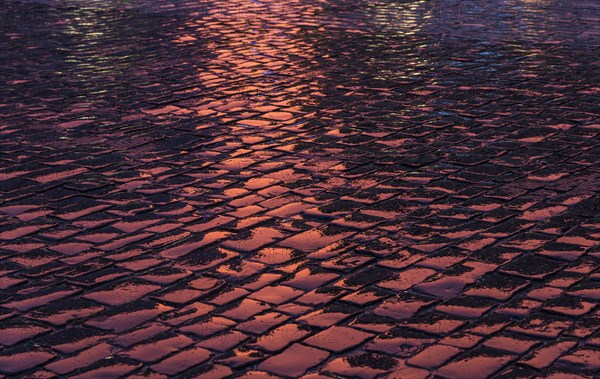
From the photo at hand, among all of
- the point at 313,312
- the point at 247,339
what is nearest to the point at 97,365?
the point at 247,339

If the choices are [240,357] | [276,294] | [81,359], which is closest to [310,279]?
[276,294]

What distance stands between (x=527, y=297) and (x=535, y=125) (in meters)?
3.36

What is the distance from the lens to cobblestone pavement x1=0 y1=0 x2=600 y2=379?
4.13 meters

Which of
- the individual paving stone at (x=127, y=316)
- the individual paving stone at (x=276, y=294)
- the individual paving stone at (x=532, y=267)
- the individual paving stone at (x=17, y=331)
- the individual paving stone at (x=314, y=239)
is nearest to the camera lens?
the individual paving stone at (x=17, y=331)

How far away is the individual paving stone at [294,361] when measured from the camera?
12.8 feet

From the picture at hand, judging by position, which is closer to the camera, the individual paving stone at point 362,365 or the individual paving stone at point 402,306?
the individual paving stone at point 362,365

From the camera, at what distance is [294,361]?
3.97 meters

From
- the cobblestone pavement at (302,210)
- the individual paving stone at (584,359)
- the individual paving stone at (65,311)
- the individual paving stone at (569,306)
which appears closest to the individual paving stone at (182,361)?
the cobblestone pavement at (302,210)

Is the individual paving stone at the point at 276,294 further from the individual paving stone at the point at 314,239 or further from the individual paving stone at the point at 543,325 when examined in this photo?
the individual paving stone at the point at 543,325

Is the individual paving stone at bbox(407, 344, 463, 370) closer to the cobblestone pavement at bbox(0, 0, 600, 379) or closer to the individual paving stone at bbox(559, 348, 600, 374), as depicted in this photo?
the cobblestone pavement at bbox(0, 0, 600, 379)

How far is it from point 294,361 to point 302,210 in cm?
194

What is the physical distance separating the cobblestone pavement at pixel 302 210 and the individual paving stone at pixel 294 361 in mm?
13

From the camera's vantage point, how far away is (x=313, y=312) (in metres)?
4.45

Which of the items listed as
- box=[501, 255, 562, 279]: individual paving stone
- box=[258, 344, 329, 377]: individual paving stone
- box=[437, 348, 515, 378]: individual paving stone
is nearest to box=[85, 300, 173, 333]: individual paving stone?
box=[258, 344, 329, 377]: individual paving stone
